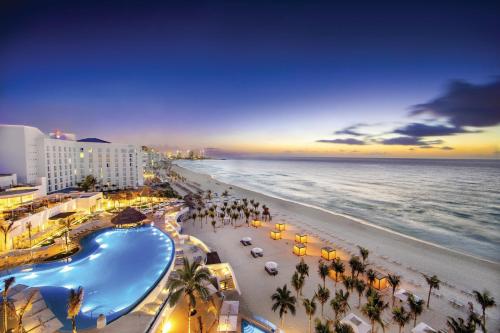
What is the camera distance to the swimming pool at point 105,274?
14758 mm

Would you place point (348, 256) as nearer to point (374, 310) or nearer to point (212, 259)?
point (374, 310)

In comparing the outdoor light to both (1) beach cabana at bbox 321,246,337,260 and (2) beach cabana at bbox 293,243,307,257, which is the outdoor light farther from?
(1) beach cabana at bbox 321,246,337,260

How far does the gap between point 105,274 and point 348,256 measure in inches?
962

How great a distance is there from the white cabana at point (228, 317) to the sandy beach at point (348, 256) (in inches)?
90.8

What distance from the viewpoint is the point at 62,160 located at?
151 ft

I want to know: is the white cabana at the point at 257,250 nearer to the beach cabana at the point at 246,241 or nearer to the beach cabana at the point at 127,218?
the beach cabana at the point at 246,241

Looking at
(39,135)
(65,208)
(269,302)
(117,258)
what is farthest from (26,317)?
(39,135)

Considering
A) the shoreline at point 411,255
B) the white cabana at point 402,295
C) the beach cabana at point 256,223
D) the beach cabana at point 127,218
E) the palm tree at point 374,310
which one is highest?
the beach cabana at point 127,218

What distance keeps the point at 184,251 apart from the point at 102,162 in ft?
149

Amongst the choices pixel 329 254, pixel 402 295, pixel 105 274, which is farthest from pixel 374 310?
pixel 105 274

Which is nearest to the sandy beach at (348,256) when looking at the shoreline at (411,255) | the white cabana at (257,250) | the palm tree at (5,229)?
the shoreline at (411,255)

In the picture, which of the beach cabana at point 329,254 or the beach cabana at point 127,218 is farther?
the beach cabana at point 127,218

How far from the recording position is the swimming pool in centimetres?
1476

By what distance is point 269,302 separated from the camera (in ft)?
54.6
